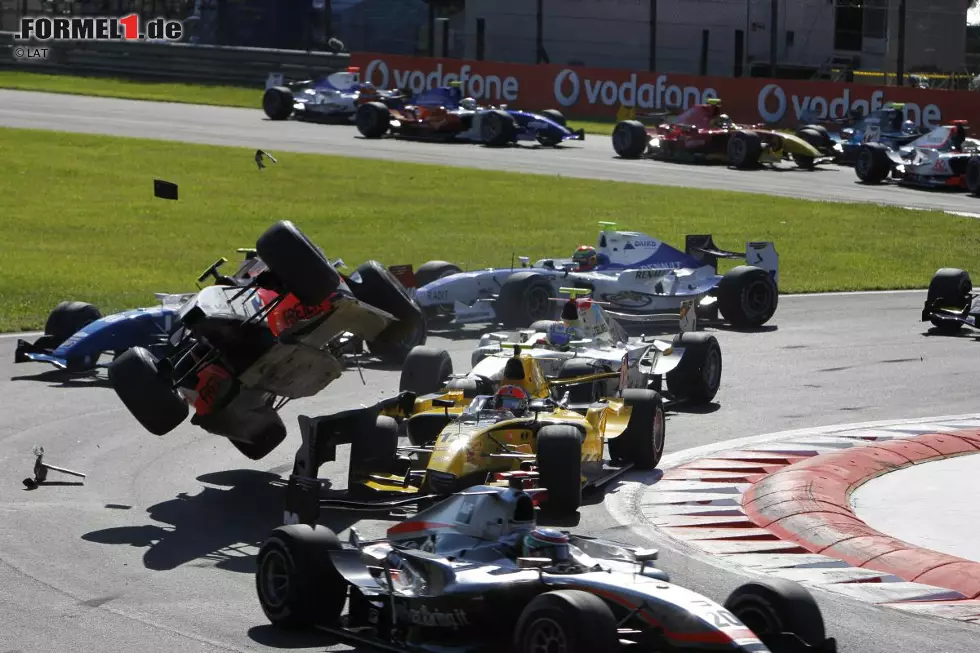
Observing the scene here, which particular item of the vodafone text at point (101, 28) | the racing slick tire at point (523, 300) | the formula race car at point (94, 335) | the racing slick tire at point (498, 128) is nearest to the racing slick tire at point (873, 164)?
the racing slick tire at point (498, 128)

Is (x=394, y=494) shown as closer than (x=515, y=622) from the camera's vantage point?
No

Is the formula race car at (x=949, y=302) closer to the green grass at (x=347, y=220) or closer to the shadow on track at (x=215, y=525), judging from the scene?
the green grass at (x=347, y=220)

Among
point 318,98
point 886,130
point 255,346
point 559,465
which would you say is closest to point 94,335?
point 255,346

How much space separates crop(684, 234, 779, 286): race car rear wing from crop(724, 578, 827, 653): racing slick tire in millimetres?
13957

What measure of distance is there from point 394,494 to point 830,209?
24.9 metres

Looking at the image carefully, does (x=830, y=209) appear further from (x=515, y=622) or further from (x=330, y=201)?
(x=515, y=622)

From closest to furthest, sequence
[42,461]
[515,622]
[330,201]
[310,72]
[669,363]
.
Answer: [515,622]
[42,461]
[669,363]
[330,201]
[310,72]

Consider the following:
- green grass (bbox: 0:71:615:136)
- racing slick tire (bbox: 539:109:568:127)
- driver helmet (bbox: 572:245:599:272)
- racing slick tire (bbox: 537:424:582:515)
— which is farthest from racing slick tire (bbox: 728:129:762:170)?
racing slick tire (bbox: 537:424:582:515)

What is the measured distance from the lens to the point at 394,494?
12.1 meters

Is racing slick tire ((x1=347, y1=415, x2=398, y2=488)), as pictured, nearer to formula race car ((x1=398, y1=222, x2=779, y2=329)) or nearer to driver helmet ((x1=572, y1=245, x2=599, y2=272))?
formula race car ((x1=398, y1=222, x2=779, y2=329))

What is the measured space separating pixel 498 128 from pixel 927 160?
12221 millimetres

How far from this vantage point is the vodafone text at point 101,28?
66562 mm

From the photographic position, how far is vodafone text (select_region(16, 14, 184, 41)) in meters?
66.6

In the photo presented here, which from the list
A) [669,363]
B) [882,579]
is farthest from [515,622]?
[669,363]
